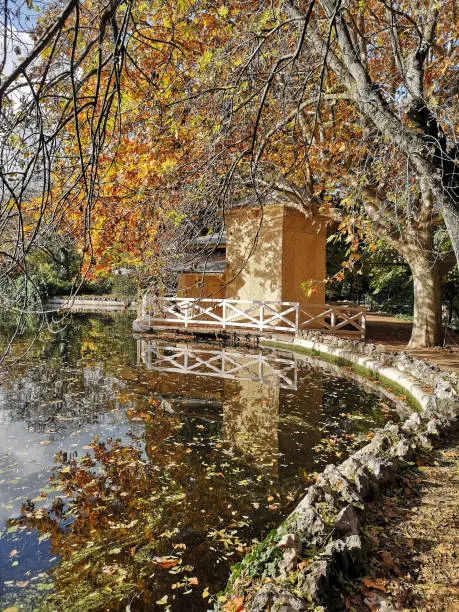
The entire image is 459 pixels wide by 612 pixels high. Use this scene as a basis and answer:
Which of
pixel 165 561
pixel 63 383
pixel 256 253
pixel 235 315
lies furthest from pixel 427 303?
pixel 165 561

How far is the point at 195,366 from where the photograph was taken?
439 inches

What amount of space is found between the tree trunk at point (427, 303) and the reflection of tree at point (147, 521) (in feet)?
27.5

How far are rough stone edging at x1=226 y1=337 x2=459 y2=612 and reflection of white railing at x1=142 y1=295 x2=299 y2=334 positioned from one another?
988 centimetres

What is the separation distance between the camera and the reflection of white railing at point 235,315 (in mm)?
15797

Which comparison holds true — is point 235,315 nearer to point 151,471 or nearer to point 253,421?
point 253,421

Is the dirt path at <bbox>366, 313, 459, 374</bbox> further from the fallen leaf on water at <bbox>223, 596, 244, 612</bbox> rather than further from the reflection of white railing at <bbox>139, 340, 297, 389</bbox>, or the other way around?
the fallen leaf on water at <bbox>223, 596, 244, 612</bbox>

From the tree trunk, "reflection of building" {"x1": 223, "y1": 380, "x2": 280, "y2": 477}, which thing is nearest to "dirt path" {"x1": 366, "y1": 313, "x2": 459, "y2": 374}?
the tree trunk

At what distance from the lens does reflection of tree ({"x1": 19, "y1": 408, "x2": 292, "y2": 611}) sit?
297cm

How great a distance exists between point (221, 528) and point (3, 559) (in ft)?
5.35

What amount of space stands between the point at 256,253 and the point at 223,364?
726 centimetres

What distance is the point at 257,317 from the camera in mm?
17391

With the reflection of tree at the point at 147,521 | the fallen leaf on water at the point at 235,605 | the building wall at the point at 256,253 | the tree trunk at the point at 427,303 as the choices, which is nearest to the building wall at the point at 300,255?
the building wall at the point at 256,253

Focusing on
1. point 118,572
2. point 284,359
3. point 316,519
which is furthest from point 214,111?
point 284,359

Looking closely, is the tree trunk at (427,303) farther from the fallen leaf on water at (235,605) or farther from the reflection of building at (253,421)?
the fallen leaf on water at (235,605)
